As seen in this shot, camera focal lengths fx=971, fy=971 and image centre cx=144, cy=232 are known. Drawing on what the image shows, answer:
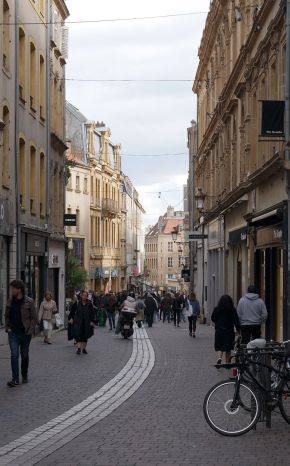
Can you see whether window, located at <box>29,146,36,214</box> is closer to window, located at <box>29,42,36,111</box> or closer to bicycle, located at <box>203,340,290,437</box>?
window, located at <box>29,42,36,111</box>

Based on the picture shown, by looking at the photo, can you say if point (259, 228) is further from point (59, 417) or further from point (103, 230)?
point (103, 230)

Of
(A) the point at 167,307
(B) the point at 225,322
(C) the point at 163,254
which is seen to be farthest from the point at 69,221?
(C) the point at 163,254

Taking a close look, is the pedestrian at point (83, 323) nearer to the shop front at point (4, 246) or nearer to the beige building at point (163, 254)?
the shop front at point (4, 246)

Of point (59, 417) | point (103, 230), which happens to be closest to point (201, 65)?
point (103, 230)

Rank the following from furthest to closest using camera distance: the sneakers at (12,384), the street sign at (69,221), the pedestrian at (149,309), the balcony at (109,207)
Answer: the balcony at (109,207) → the pedestrian at (149,309) → the street sign at (69,221) → the sneakers at (12,384)

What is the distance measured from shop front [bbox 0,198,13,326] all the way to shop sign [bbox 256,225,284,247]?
729cm

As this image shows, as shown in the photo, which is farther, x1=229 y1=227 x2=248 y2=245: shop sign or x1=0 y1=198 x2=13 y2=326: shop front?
x1=229 y1=227 x2=248 y2=245: shop sign

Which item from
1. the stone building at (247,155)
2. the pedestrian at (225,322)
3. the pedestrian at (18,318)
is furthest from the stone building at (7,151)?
the pedestrian at (18,318)

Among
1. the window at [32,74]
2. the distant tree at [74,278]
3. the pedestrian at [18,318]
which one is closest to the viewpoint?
the pedestrian at [18,318]

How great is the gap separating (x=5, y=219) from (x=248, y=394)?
61.2 feet

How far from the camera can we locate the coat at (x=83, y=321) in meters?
23.6

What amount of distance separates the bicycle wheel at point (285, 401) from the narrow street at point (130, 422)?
17cm

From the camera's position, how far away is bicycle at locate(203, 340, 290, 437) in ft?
33.9

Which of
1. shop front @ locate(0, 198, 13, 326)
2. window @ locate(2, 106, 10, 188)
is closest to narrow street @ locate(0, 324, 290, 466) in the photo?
shop front @ locate(0, 198, 13, 326)
